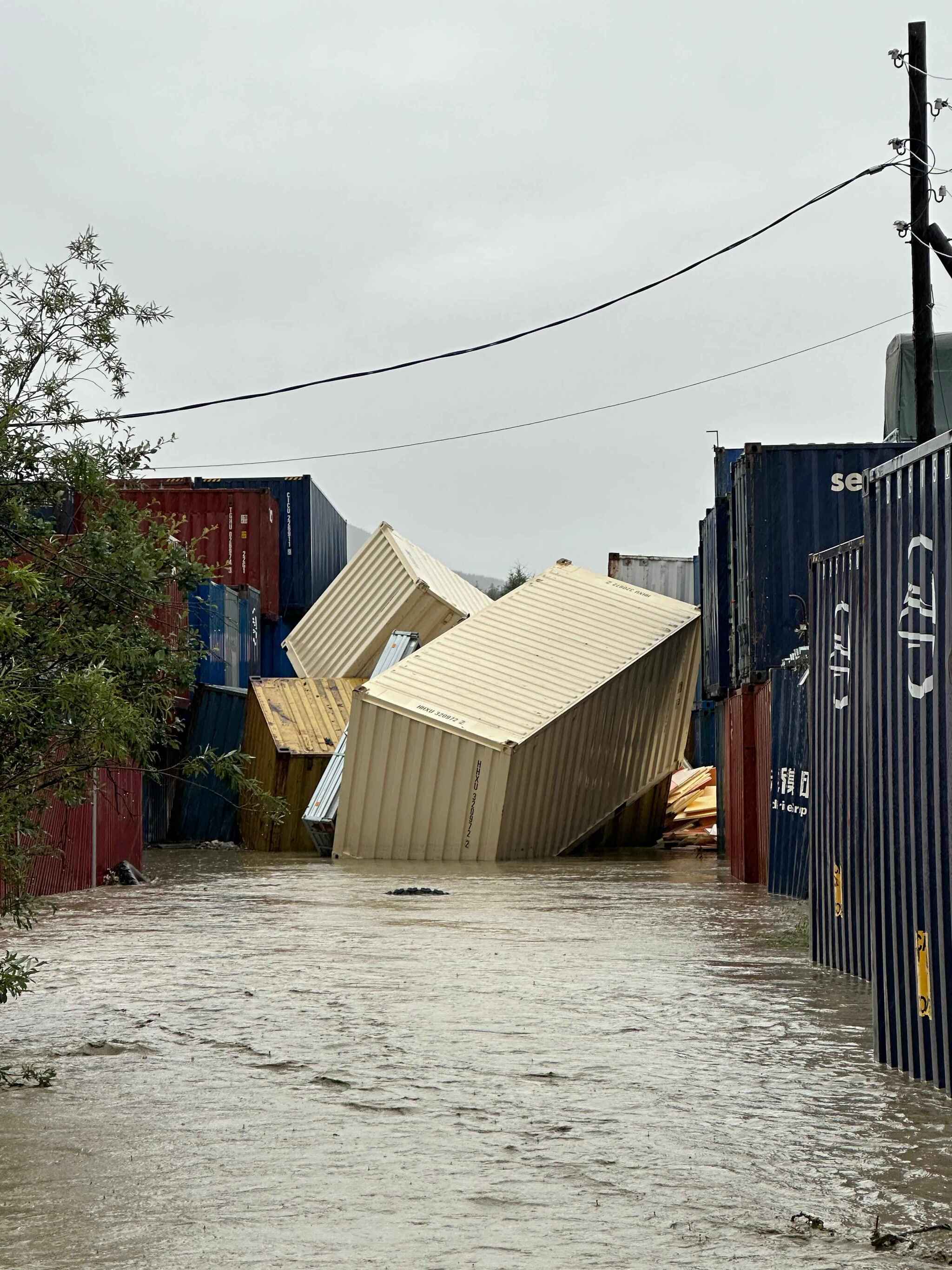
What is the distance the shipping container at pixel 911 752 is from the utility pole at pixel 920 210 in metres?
10.6

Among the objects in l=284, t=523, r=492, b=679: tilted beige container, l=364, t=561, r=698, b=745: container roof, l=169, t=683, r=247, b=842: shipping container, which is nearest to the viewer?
l=364, t=561, r=698, b=745: container roof

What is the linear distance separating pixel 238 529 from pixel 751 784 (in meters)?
16.2

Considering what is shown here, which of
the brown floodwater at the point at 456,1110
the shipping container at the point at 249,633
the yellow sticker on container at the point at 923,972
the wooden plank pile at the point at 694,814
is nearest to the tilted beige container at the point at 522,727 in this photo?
the wooden plank pile at the point at 694,814

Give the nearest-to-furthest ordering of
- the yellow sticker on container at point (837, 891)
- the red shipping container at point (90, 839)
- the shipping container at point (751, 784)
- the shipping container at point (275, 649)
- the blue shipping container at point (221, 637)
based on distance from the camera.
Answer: the yellow sticker on container at point (837, 891)
the red shipping container at point (90, 839)
the shipping container at point (751, 784)
the blue shipping container at point (221, 637)
the shipping container at point (275, 649)

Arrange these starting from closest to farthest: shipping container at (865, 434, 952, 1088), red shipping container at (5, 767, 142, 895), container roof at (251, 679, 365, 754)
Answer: shipping container at (865, 434, 952, 1088) → red shipping container at (5, 767, 142, 895) → container roof at (251, 679, 365, 754)

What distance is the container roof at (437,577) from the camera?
97.2ft

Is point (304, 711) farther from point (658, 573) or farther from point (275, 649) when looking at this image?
point (658, 573)

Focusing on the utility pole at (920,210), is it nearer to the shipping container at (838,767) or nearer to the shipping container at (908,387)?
the shipping container at (908,387)

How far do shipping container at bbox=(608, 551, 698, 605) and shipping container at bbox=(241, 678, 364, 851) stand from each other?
11003 mm

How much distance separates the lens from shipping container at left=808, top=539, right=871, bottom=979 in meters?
9.04

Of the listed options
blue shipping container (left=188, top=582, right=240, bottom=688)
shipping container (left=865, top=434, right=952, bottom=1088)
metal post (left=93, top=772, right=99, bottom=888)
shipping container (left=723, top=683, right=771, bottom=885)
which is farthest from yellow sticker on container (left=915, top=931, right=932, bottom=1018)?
blue shipping container (left=188, top=582, right=240, bottom=688)

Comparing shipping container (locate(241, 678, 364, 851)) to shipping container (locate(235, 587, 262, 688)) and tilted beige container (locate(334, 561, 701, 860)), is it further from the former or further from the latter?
tilted beige container (locate(334, 561, 701, 860))

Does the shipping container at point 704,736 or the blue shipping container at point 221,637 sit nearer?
the blue shipping container at point 221,637

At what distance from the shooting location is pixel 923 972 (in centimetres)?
634
